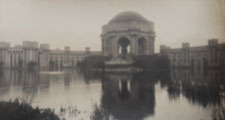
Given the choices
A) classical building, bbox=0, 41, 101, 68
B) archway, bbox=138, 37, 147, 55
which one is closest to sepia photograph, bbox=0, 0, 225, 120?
classical building, bbox=0, 41, 101, 68

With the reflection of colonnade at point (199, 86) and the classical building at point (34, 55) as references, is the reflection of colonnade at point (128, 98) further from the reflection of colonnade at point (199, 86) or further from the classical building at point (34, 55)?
the classical building at point (34, 55)

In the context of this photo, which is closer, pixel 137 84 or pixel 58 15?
pixel 58 15

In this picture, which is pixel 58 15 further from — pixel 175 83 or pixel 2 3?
pixel 175 83

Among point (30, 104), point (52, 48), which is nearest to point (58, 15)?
point (52, 48)

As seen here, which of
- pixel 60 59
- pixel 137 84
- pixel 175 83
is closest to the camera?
pixel 60 59

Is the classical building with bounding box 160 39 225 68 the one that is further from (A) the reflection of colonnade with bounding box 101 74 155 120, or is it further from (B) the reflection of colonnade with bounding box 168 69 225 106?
(A) the reflection of colonnade with bounding box 101 74 155 120

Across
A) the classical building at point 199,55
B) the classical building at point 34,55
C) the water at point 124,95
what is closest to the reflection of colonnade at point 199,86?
the water at point 124,95

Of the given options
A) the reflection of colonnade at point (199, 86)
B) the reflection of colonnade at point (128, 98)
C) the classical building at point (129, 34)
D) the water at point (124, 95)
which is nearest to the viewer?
the water at point (124, 95)
